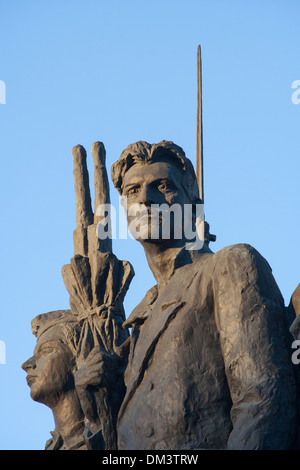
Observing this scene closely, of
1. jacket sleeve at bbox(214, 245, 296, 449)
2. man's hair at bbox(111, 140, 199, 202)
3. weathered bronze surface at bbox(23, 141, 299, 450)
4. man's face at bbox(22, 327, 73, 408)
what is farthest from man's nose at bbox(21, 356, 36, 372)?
jacket sleeve at bbox(214, 245, 296, 449)

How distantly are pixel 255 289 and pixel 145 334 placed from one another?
141 centimetres

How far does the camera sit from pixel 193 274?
13.2 metres

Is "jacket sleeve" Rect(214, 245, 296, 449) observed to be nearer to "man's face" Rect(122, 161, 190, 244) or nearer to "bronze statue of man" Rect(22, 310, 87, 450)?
"man's face" Rect(122, 161, 190, 244)

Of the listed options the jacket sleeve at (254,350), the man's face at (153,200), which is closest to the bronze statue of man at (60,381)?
the man's face at (153,200)

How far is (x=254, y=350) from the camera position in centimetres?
1211

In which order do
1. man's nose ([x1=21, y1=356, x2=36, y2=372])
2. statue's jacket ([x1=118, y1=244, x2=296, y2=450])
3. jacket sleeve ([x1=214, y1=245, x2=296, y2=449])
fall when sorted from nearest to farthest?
jacket sleeve ([x1=214, y1=245, x2=296, y2=449]) → statue's jacket ([x1=118, y1=244, x2=296, y2=450]) → man's nose ([x1=21, y1=356, x2=36, y2=372])

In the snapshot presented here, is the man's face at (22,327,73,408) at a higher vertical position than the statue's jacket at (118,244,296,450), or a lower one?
lower

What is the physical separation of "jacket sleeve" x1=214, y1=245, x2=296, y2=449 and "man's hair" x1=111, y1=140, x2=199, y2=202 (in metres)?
1.34

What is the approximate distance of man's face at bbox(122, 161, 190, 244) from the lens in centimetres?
1349

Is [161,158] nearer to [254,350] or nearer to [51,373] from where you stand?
[254,350]

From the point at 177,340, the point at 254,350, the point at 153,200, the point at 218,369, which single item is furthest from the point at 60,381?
the point at 254,350

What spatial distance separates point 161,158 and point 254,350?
2.60 m

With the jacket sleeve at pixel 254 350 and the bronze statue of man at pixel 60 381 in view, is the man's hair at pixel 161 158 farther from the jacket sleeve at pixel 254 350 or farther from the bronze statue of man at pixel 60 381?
the bronze statue of man at pixel 60 381
